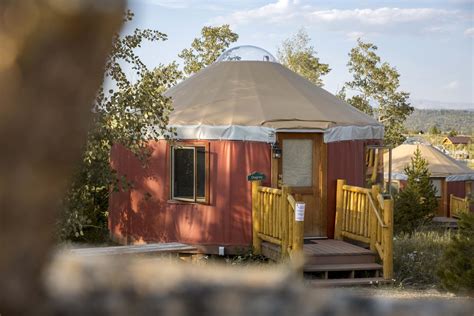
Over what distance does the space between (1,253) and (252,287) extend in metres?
0.23

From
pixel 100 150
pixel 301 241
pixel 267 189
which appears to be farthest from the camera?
pixel 267 189

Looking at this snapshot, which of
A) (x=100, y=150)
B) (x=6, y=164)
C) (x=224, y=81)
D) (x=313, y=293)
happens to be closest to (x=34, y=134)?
(x=6, y=164)

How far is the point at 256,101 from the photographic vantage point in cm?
1056

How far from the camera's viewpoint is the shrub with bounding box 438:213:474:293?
656cm

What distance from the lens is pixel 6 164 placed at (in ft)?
1.93

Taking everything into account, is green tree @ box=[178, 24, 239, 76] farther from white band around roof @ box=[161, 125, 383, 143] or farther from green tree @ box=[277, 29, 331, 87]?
white band around roof @ box=[161, 125, 383, 143]

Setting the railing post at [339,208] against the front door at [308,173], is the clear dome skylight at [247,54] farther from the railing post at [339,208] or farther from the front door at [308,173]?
the railing post at [339,208]

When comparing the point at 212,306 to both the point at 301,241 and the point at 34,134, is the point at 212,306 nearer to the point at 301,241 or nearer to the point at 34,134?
the point at 34,134

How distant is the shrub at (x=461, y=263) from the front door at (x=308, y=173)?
3105 mm

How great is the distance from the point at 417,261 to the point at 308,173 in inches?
75.9

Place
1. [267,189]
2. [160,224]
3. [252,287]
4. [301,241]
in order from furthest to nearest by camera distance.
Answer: [160,224], [267,189], [301,241], [252,287]

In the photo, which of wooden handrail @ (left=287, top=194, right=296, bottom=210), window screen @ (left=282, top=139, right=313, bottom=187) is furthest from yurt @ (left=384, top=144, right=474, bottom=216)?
wooden handrail @ (left=287, top=194, right=296, bottom=210)

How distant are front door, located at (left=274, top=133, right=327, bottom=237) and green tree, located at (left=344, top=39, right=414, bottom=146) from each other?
16995 millimetres

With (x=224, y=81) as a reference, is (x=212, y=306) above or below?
below
